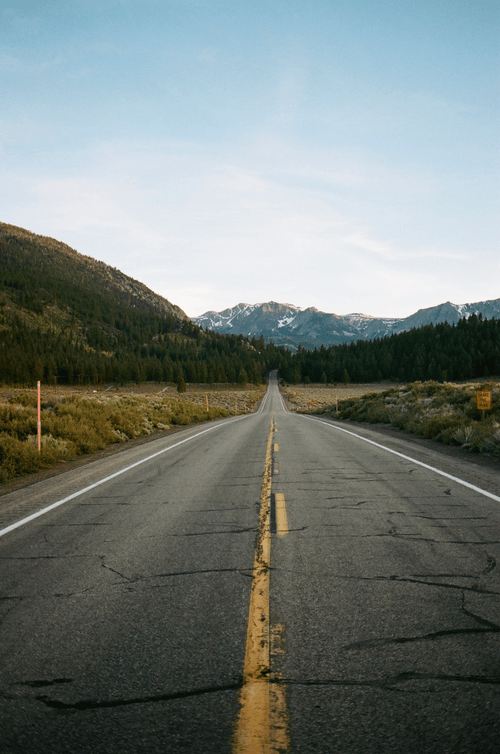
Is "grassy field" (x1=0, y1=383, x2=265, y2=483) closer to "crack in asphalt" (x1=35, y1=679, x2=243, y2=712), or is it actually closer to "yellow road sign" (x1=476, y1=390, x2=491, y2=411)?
"crack in asphalt" (x1=35, y1=679, x2=243, y2=712)

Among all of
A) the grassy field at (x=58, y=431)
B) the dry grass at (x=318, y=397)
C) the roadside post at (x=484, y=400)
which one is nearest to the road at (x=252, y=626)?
the grassy field at (x=58, y=431)

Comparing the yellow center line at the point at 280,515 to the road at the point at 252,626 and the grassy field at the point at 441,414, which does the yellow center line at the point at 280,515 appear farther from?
the grassy field at the point at 441,414

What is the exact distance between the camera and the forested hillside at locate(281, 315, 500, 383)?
114438 millimetres

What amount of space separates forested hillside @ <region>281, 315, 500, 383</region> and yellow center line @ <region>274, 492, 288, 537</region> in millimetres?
107418

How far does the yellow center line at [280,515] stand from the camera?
514 cm

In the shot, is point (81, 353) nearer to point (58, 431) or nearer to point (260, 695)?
point (58, 431)

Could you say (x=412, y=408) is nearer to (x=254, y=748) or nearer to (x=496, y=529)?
(x=496, y=529)

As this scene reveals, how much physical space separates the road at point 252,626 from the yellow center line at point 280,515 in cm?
5

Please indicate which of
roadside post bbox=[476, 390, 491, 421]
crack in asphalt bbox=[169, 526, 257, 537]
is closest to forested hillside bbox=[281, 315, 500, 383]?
roadside post bbox=[476, 390, 491, 421]

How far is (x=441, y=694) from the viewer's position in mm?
2277

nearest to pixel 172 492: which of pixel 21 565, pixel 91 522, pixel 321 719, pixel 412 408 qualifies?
pixel 91 522

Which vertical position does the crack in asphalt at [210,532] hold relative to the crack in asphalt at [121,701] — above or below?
below

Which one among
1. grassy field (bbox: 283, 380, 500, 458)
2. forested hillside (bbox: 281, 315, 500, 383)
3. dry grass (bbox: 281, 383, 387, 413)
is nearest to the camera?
grassy field (bbox: 283, 380, 500, 458)

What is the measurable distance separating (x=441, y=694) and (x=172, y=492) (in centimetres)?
587
